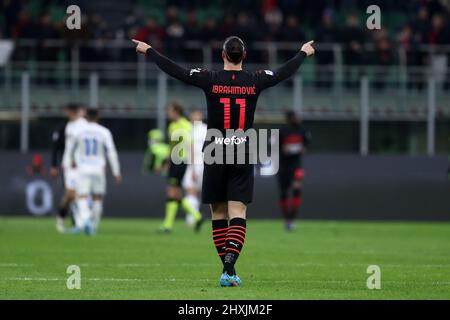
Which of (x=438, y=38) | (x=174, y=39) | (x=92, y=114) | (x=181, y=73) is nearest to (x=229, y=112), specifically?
(x=181, y=73)

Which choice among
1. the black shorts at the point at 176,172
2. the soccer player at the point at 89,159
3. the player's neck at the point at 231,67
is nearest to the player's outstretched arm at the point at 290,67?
the player's neck at the point at 231,67

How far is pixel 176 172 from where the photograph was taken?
24500 millimetres

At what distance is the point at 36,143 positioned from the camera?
97.6 feet

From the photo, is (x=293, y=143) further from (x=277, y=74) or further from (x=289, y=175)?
(x=277, y=74)

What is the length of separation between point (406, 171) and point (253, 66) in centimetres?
461

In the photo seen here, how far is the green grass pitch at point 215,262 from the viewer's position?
1197 centimetres

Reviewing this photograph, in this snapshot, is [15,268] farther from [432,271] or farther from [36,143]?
[36,143]

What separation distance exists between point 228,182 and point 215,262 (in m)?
3.80

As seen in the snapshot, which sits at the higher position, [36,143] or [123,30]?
[123,30]

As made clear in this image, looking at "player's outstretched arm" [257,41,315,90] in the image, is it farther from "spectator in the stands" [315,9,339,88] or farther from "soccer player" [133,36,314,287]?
"spectator in the stands" [315,9,339,88]

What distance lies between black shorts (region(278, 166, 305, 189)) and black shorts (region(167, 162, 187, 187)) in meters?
2.96

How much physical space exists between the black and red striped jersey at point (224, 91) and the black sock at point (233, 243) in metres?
0.94

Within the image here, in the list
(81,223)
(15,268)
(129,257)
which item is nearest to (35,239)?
(81,223)

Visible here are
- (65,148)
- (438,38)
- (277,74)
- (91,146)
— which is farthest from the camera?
(438,38)
